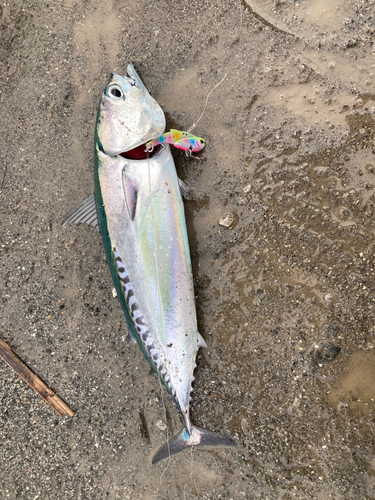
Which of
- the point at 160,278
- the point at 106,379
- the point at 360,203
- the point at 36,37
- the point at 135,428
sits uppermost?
the point at 36,37

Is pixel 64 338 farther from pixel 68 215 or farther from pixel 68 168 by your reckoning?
pixel 68 168

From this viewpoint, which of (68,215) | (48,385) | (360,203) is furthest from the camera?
(48,385)

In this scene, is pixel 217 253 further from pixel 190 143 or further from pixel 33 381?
pixel 33 381

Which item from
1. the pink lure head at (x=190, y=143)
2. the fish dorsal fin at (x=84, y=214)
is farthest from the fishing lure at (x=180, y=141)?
the fish dorsal fin at (x=84, y=214)

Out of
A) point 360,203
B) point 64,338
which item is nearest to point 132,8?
point 360,203

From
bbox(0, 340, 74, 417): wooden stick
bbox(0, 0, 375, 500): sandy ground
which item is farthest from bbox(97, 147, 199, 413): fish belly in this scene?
bbox(0, 340, 74, 417): wooden stick

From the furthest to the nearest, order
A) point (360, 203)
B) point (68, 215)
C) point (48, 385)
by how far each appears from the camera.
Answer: point (48, 385) < point (68, 215) < point (360, 203)

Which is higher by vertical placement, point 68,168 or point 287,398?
point 68,168

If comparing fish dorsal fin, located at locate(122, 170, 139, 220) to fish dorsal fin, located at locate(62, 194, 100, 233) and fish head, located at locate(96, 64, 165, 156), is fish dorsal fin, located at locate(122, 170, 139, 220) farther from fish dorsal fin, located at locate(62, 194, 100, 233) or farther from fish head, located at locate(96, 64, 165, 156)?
fish dorsal fin, located at locate(62, 194, 100, 233)
